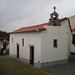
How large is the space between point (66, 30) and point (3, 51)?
19634 mm

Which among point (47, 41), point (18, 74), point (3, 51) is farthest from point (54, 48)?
point (3, 51)

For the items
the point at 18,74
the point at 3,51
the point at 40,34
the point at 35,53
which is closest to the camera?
the point at 18,74

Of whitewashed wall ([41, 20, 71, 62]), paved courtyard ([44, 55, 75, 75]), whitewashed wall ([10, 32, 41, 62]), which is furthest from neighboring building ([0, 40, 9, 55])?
paved courtyard ([44, 55, 75, 75])

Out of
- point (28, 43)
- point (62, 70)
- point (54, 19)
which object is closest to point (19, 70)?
point (28, 43)

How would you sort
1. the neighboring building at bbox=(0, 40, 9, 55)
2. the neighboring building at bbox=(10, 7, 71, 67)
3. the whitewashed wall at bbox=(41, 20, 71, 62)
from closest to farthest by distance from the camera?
the neighboring building at bbox=(10, 7, 71, 67) → the whitewashed wall at bbox=(41, 20, 71, 62) → the neighboring building at bbox=(0, 40, 9, 55)

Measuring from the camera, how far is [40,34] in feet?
37.0

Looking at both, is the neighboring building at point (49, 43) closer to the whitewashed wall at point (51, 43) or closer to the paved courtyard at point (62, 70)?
the whitewashed wall at point (51, 43)

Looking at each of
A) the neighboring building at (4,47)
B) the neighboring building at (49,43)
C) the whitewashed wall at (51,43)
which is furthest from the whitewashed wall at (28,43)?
the neighboring building at (4,47)

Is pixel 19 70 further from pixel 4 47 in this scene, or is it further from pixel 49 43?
pixel 4 47

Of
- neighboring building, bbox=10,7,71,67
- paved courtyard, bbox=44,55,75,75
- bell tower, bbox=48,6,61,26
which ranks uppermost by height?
bell tower, bbox=48,6,61,26

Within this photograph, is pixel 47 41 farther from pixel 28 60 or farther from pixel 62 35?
pixel 28 60

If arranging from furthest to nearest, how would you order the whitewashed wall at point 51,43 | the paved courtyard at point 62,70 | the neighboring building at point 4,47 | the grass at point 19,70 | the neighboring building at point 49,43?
1. the neighboring building at point 4,47
2. the whitewashed wall at point 51,43
3. the neighboring building at point 49,43
4. the grass at point 19,70
5. the paved courtyard at point 62,70

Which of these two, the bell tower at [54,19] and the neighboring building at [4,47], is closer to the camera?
the bell tower at [54,19]

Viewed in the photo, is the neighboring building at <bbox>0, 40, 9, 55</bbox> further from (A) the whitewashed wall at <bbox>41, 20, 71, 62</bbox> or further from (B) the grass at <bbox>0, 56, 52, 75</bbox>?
(A) the whitewashed wall at <bbox>41, 20, 71, 62</bbox>
